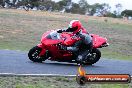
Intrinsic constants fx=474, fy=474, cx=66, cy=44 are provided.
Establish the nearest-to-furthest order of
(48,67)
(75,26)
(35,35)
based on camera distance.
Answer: (48,67) → (75,26) → (35,35)

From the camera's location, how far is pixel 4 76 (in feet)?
33.2

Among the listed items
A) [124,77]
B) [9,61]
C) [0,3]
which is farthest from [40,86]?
[0,3]

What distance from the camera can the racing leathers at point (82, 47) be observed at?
14492 mm

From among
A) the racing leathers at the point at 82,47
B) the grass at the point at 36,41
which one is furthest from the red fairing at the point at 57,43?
the grass at the point at 36,41

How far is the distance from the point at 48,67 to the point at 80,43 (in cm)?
197

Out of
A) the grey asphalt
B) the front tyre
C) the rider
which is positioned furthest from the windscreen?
the grey asphalt

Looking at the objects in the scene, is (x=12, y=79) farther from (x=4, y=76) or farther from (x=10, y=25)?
(x=10, y=25)

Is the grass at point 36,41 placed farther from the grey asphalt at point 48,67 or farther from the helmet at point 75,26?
the helmet at point 75,26

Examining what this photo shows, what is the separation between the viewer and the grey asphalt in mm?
11750

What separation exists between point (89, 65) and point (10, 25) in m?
19.6

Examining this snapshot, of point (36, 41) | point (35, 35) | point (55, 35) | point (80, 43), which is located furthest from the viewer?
point (35, 35)

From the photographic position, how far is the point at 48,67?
13.0 metres

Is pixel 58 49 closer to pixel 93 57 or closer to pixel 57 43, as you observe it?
pixel 57 43

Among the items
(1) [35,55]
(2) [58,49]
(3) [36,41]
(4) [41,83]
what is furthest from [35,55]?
(3) [36,41]
